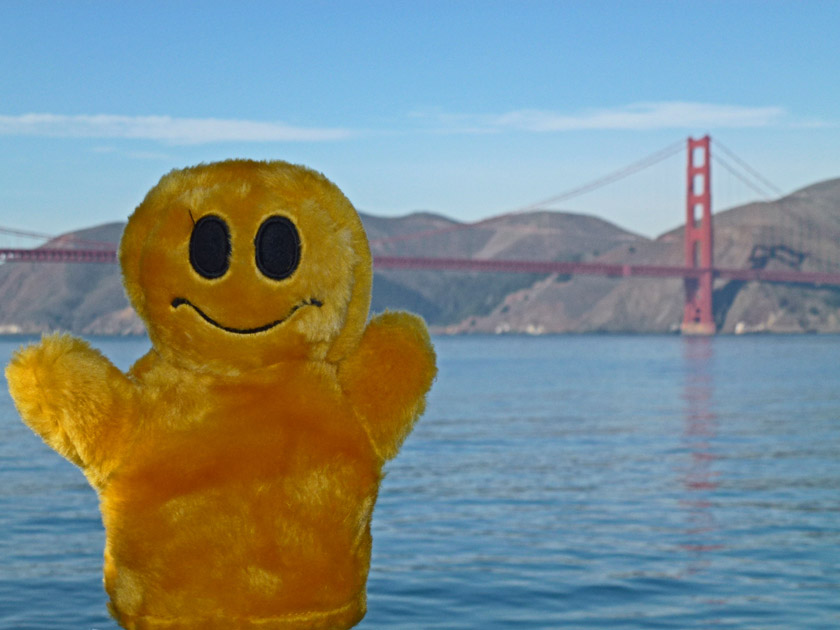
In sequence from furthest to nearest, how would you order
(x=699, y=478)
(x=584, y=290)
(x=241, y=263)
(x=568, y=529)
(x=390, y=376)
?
(x=584, y=290), (x=699, y=478), (x=568, y=529), (x=390, y=376), (x=241, y=263)

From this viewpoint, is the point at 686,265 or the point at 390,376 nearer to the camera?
the point at 390,376

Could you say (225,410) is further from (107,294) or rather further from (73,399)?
(107,294)

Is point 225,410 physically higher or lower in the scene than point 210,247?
lower

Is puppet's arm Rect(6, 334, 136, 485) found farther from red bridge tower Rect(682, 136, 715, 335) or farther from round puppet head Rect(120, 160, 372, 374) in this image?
red bridge tower Rect(682, 136, 715, 335)

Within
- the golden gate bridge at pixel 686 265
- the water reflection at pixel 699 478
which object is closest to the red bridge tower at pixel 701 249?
the golden gate bridge at pixel 686 265

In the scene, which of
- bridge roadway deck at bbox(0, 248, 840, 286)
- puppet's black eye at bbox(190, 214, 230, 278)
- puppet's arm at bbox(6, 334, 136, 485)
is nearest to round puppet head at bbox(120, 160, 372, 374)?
puppet's black eye at bbox(190, 214, 230, 278)

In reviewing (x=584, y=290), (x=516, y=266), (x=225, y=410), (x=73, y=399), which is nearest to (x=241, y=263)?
(x=225, y=410)

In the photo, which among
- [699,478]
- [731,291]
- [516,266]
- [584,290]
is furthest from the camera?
[584,290]
